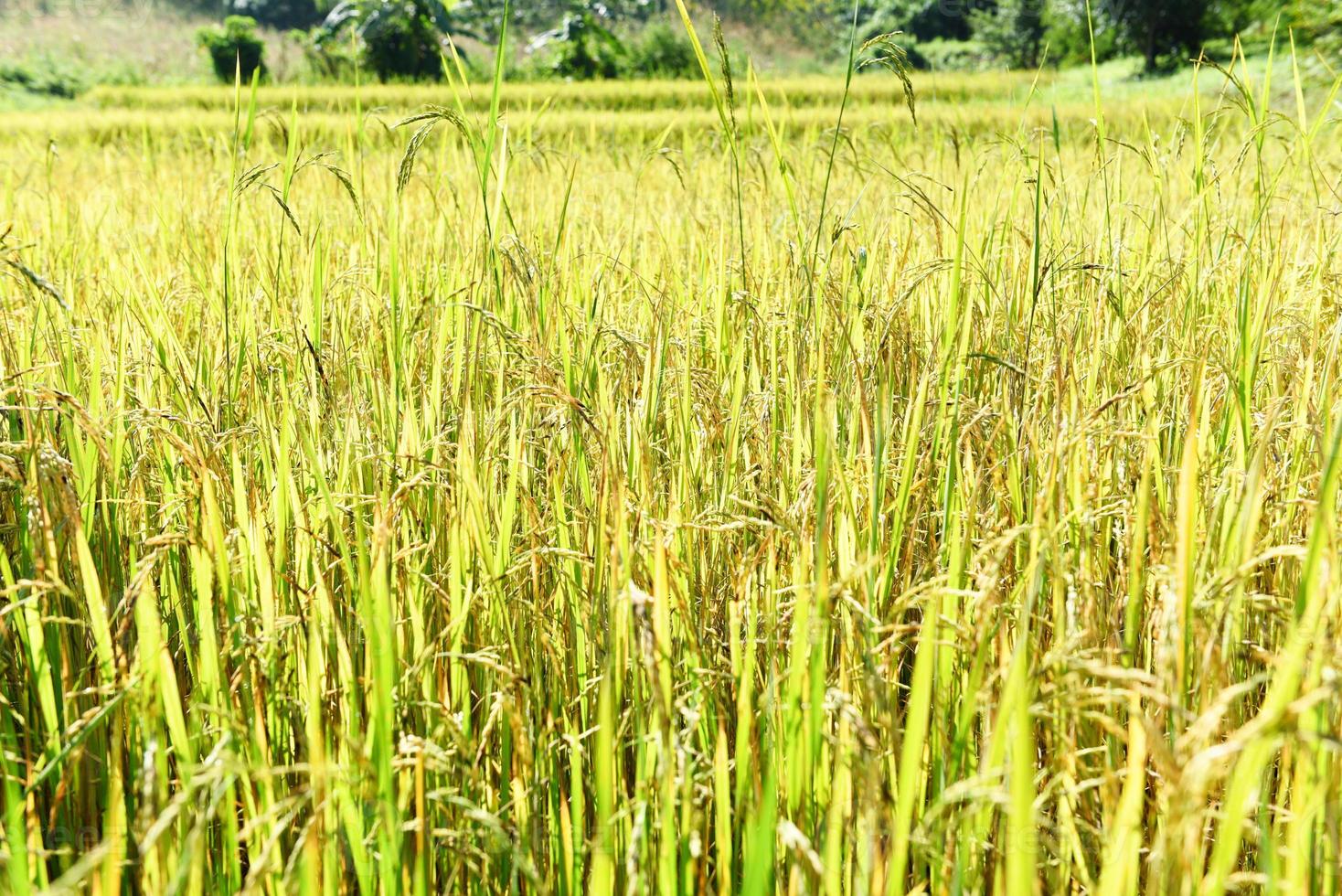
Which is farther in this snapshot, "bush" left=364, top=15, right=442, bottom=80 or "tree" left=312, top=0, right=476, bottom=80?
"bush" left=364, top=15, right=442, bottom=80

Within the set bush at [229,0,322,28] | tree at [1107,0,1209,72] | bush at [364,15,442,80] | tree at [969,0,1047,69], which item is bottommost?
bush at [364,15,442,80]

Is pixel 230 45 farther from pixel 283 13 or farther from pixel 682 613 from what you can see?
pixel 682 613

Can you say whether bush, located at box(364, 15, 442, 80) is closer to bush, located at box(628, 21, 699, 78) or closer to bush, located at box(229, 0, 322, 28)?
bush, located at box(628, 21, 699, 78)

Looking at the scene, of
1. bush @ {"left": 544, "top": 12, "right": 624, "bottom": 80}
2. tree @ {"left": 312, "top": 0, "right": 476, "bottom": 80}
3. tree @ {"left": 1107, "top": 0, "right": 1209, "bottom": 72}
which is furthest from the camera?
tree @ {"left": 1107, "top": 0, "right": 1209, "bottom": 72}

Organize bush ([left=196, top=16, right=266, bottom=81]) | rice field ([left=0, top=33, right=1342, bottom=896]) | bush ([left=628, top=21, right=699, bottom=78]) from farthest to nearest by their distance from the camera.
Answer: bush ([left=628, top=21, right=699, bottom=78]) < bush ([left=196, top=16, right=266, bottom=81]) < rice field ([left=0, top=33, right=1342, bottom=896])

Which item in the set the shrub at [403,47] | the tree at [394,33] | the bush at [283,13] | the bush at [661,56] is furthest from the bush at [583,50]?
the bush at [283,13]

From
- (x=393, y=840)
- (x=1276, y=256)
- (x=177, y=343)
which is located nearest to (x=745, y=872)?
(x=393, y=840)

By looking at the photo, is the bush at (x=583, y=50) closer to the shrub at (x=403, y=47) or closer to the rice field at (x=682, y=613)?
the shrub at (x=403, y=47)

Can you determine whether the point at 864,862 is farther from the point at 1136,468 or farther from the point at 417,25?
the point at 417,25

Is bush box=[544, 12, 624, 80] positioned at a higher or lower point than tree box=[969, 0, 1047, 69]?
lower

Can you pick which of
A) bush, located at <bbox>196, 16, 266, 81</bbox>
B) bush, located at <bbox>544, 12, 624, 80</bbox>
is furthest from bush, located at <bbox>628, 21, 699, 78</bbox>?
bush, located at <bbox>196, 16, 266, 81</bbox>

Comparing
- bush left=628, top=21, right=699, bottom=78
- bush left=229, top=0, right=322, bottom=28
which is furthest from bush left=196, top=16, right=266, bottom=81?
bush left=229, top=0, right=322, bottom=28

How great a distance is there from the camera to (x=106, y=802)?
779mm

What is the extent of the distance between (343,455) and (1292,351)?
3.96 ft
